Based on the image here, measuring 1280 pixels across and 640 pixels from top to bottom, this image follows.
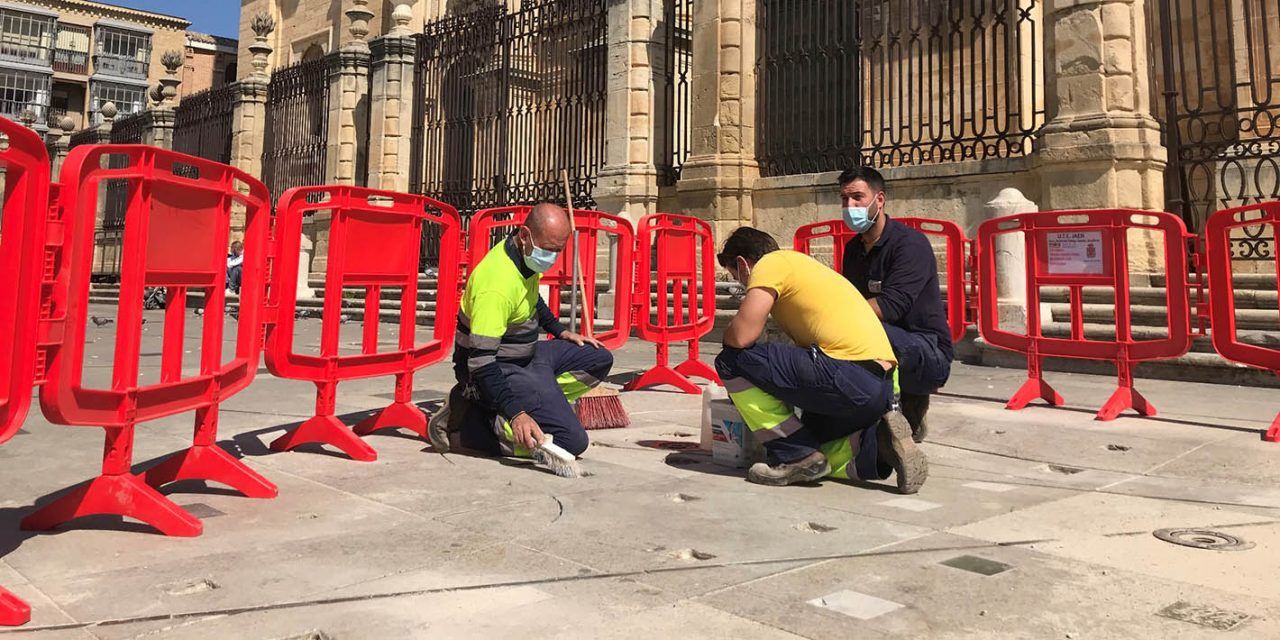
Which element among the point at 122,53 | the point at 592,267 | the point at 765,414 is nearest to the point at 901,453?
the point at 765,414

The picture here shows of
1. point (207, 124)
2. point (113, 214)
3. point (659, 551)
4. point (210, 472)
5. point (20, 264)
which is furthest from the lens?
point (113, 214)

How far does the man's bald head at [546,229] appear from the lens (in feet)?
13.1

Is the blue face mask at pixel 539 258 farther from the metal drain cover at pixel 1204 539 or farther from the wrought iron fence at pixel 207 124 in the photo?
the wrought iron fence at pixel 207 124

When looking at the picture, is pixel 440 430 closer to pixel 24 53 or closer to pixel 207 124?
pixel 207 124

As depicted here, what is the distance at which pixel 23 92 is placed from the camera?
44438mm

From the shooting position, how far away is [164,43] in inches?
1928

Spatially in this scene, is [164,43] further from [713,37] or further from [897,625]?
[897,625]

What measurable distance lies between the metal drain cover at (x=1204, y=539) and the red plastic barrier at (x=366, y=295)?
130 inches

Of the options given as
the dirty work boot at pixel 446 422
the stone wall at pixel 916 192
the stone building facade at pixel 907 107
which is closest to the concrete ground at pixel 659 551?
the dirty work boot at pixel 446 422

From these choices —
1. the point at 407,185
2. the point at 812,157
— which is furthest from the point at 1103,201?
the point at 407,185

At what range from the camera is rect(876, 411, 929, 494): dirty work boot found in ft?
11.1

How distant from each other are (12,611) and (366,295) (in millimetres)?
2510

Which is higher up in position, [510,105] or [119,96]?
[119,96]

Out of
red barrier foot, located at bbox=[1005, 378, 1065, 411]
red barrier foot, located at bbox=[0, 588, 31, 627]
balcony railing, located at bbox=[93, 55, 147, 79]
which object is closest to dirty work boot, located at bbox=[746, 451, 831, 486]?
red barrier foot, located at bbox=[0, 588, 31, 627]
